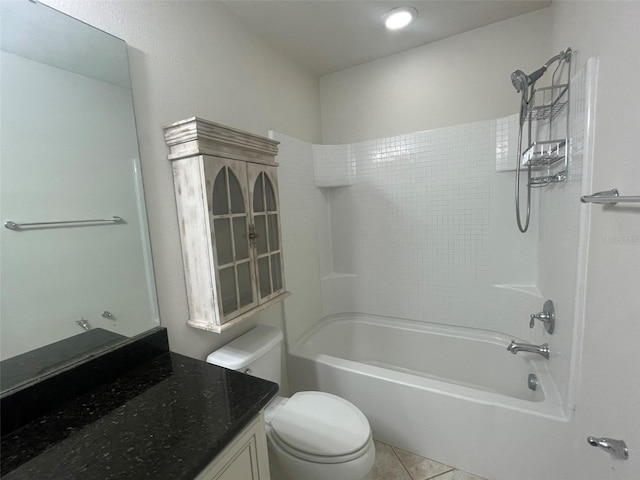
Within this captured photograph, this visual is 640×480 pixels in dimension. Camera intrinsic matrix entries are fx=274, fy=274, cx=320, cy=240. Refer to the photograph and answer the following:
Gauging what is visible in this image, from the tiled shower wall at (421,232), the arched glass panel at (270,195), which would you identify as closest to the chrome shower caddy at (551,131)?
the tiled shower wall at (421,232)

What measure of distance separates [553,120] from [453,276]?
3.57 feet

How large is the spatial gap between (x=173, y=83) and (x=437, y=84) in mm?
1687

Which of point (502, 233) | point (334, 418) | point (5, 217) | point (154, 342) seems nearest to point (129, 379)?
point (154, 342)

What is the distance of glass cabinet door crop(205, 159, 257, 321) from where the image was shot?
1.15 m

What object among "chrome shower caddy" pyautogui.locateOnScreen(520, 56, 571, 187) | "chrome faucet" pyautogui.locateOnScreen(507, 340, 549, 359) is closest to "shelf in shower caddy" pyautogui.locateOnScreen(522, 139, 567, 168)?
"chrome shower caddy" pyautogui.locateOnScreen(520, 56, 571, 187)

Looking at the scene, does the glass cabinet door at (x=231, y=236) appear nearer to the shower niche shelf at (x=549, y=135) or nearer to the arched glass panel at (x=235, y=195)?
the arched glass panel at (x=235, y=195)

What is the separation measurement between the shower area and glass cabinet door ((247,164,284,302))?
14.7 inches

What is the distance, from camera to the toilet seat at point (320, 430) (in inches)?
42.1

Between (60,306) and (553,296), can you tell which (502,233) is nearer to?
(553,296)

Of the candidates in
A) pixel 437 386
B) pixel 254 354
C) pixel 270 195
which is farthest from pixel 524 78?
pixel 254 354

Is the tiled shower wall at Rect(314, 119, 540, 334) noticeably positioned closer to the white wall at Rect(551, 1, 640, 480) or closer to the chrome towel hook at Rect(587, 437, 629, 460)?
the white wall at Rect(551, 1, 640, 480)

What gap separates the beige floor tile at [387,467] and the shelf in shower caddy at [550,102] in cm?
197

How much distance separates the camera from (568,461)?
46.4 inches

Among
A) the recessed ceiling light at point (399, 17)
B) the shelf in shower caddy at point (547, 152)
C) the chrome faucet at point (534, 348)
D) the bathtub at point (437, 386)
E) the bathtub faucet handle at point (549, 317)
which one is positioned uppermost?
the recessed ceiling light at point (399, 17)
